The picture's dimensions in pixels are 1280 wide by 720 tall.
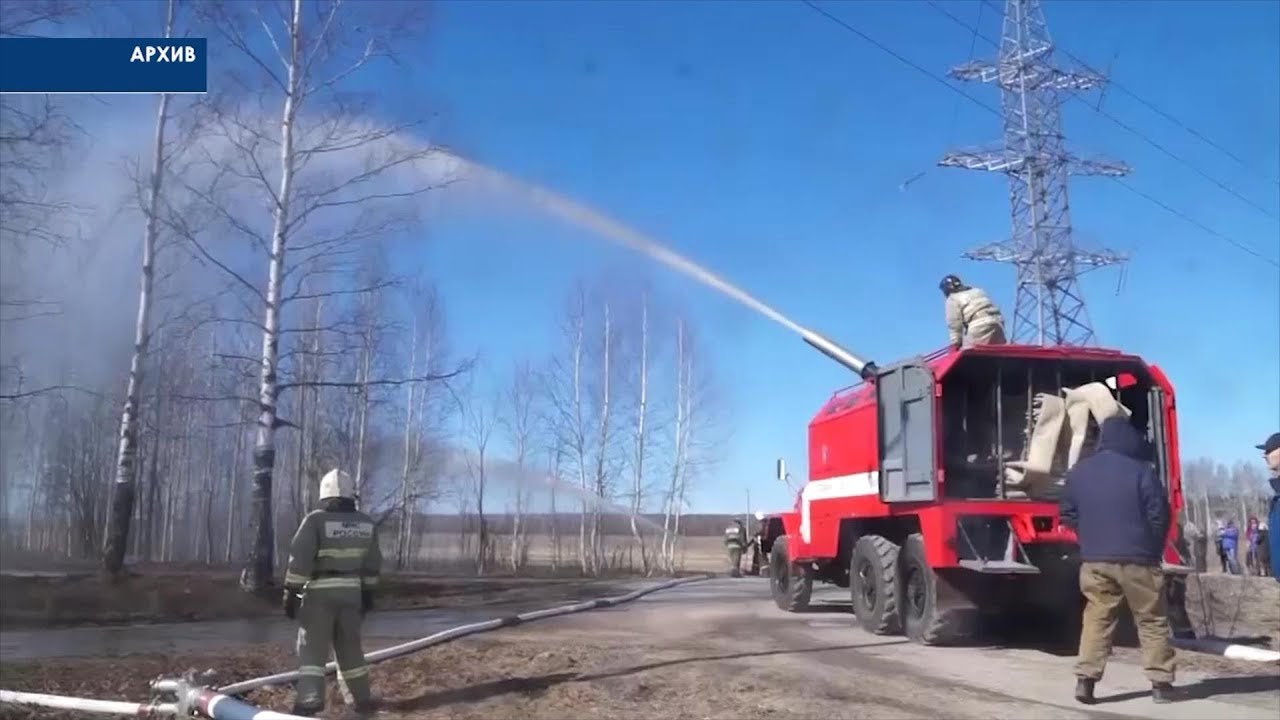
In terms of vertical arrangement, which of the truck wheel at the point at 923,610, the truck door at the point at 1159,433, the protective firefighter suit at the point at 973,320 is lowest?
the truck wheel at the point at 923,610

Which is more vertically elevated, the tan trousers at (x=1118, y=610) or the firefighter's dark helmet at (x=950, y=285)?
the firefighter's dark helmet at (x=950, y=285)

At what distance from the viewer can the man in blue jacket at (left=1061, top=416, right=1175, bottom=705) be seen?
6992 mm

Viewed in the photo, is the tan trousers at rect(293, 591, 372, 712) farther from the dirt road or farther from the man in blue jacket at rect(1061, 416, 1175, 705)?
the man in blue jacket at rect(1061, 416, 1175, 705)

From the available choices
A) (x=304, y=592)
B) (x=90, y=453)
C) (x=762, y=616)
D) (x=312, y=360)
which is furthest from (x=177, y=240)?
(x=90, y=453)

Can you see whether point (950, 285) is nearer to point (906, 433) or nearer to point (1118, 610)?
point (906, 433)

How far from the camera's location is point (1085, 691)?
7176mm

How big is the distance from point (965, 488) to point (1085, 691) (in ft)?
12.1

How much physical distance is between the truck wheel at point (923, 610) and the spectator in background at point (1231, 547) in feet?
69.1

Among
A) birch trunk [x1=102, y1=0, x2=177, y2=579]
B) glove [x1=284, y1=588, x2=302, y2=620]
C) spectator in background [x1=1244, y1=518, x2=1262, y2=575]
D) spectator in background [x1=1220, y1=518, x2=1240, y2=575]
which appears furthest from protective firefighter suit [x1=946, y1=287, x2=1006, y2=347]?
spectator in background [x1=1220, y1=518, x2=1240, y2=575]

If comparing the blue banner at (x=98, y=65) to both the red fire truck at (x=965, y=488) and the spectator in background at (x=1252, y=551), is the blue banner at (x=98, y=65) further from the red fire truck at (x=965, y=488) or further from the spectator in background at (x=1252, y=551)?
the spectator in background at (x=1252, y=551)

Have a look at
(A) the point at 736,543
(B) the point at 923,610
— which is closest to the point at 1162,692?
(B) the point at 923,610

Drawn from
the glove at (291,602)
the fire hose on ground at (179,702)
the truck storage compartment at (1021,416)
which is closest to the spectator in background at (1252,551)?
the truck storage compartment at (1021,416)

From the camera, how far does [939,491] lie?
10016mm

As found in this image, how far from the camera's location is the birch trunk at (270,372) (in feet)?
58.0
